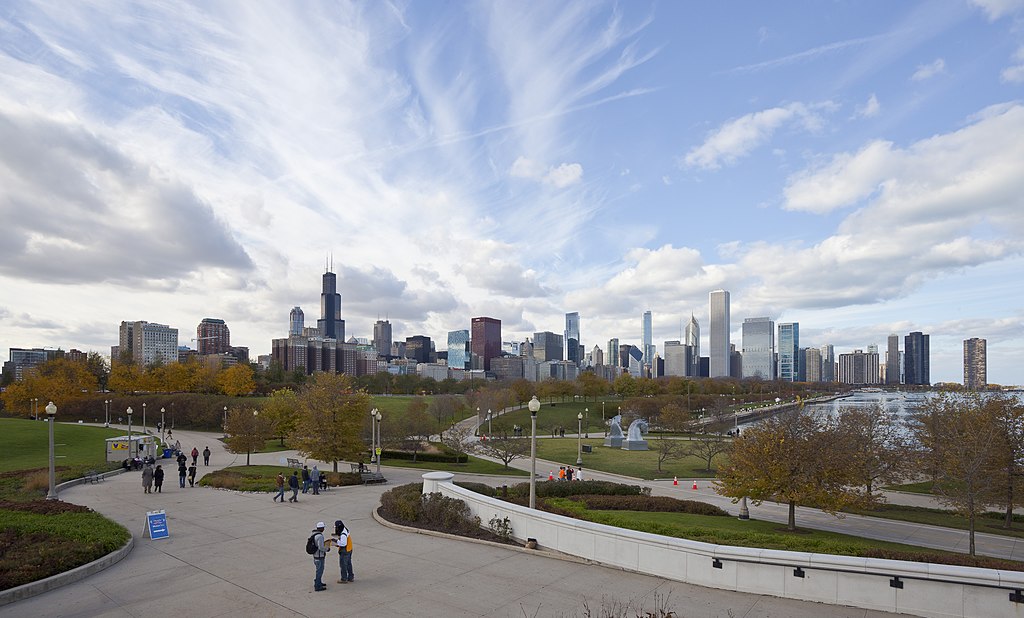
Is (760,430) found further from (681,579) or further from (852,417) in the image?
(852,417)

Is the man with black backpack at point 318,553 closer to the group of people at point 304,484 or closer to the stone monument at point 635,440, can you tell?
the group of people at point 304,484

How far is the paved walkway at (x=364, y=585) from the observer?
1062 cm

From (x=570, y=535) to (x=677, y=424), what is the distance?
178 feet

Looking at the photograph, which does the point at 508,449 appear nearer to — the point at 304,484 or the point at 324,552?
the point at 304,484

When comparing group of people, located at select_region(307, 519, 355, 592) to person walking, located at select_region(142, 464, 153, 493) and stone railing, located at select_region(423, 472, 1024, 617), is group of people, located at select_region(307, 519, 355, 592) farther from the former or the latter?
person walking, located at select_region(142, 464, 153, 493)

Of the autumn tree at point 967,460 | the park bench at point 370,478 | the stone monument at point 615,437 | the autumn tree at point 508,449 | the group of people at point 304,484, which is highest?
the autumn tree at point 967,460

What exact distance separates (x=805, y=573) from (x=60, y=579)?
15616 mm

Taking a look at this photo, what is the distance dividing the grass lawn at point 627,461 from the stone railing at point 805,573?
994 inches

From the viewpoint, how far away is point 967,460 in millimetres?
20719

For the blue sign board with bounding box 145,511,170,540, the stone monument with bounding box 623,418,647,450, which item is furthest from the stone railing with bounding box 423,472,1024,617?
the stone monument with bounding box 623,418,647,450

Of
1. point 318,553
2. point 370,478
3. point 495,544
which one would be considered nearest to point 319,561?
point 318,553

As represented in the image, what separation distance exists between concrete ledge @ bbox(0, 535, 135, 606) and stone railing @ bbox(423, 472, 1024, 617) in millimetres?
10825

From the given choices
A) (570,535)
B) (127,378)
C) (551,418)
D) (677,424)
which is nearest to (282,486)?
(570,535)

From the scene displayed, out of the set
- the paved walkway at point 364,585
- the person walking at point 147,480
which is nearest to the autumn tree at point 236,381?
the person walking at point 147,480
